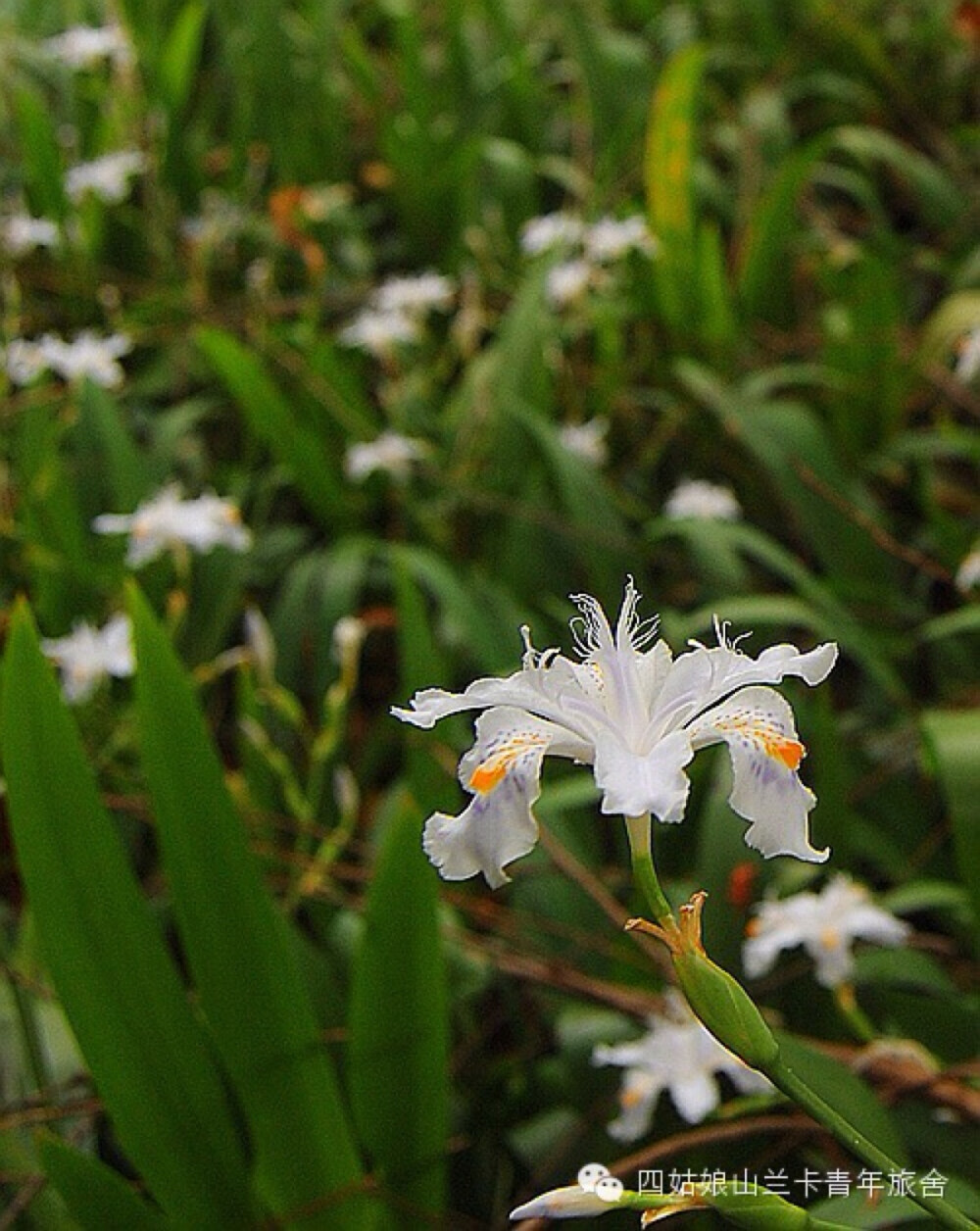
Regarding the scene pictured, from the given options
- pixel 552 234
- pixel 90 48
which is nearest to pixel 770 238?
pixel 552 234

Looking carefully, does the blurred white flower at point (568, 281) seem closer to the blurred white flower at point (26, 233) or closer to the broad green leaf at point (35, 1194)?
the blurred white flower at point (26, 233)

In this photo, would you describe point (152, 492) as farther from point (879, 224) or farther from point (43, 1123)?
point (879, 224)

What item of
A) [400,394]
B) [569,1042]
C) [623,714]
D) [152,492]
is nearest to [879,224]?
[400,394]

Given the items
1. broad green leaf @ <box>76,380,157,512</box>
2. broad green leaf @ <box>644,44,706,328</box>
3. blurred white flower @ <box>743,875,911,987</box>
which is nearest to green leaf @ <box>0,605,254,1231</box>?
blurred white flower @ <box>743,875,911,987</box>

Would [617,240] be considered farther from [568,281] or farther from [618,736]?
[618,736]

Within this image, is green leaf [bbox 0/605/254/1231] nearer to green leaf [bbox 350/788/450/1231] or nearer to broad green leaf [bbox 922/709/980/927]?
green leaf [bbox 350/788/450/1231]

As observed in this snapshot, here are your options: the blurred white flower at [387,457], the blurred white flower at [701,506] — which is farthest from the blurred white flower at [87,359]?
the blurred white flower at [701,506]
